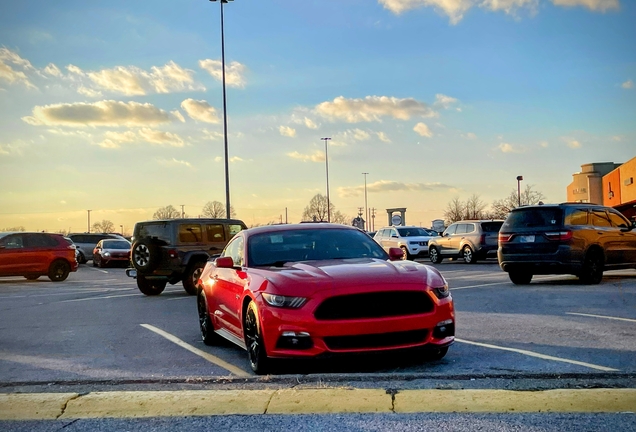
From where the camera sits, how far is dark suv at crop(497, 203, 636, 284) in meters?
15.5

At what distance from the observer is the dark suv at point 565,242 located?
612 inches

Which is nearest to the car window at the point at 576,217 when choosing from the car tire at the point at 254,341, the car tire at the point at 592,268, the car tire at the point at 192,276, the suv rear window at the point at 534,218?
the suv rear window at the point at 534,218

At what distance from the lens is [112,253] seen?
120 feet

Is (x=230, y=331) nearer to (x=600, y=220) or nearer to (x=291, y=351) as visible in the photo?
(x=291, y=351)

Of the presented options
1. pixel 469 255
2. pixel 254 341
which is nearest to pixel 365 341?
pixel 254 341

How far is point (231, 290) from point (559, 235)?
970 centimetres

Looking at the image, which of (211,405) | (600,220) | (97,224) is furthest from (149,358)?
(97,224)

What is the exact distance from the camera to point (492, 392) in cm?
546

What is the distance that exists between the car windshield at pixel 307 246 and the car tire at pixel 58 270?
64.2 ft

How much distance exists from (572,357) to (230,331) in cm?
348

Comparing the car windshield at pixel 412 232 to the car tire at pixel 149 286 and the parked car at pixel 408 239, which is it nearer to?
the parked car at pixel 408 239

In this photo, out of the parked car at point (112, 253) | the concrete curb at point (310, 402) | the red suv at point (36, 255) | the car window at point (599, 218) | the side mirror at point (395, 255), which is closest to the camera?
the concrete curb at point (310, 402)

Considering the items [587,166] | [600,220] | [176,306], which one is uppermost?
[587,166]

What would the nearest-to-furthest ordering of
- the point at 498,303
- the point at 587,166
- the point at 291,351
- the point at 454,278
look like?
the point at 291,351 < the point at 498,303 < the point at 454,278 < the point at 587,166
